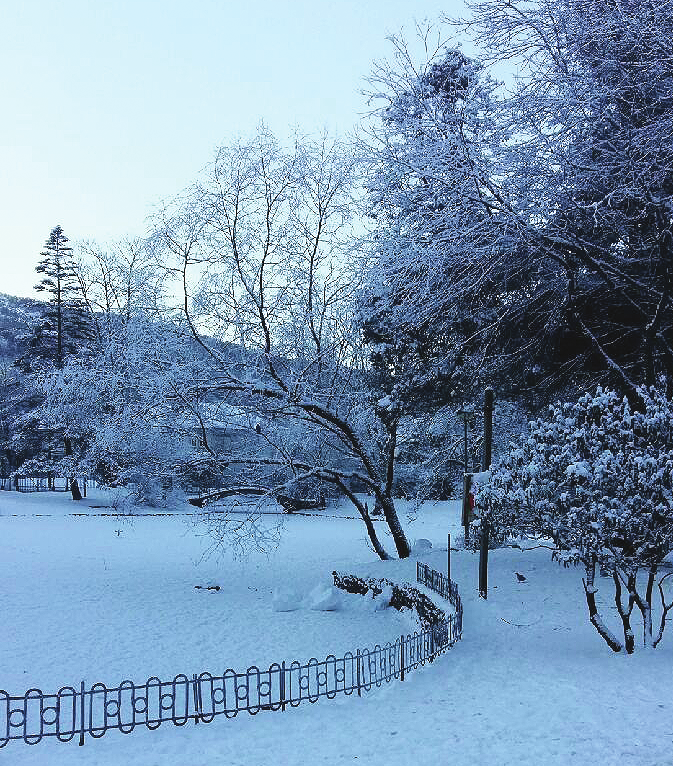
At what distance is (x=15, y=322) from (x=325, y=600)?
195ft

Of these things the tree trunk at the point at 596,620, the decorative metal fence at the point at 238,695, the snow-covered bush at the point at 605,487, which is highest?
the snow-covered bush at the point at 605,487

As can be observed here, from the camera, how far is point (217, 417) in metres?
17.7

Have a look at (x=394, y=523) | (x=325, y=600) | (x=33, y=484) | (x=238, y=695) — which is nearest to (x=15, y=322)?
(x=33, y=484)

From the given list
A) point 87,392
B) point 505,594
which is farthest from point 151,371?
point 505,594

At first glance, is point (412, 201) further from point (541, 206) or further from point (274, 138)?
point (274, 138)

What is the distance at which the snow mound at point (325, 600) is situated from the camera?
1588 cm

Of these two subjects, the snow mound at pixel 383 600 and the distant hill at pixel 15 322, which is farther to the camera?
the distant hill at pixel 15 322

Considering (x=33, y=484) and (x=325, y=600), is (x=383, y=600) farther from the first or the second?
(x=33, y=484)

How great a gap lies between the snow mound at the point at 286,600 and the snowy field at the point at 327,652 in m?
0.21

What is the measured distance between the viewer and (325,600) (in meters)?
15.9

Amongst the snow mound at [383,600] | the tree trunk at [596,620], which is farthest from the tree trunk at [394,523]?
the tree trunk at [596,620]

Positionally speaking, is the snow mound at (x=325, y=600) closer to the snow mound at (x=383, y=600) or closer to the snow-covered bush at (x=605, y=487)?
the snow mound at (x=383, y=600)

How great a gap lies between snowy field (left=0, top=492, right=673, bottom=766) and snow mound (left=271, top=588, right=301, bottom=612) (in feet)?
0.68

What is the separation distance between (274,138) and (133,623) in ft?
41.4
